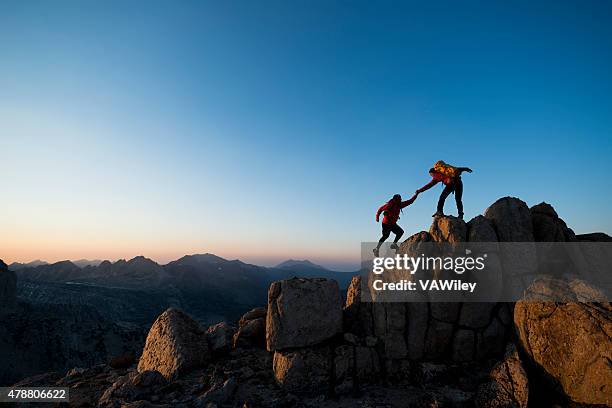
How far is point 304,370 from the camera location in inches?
576

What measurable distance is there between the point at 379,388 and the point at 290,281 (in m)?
6.70

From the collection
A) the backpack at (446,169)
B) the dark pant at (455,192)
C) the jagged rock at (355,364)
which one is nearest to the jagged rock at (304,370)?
the jagged rock at (355,364)

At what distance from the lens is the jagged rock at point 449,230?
16625 millimetres

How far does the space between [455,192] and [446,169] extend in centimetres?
153

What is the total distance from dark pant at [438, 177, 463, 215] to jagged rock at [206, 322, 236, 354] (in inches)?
609

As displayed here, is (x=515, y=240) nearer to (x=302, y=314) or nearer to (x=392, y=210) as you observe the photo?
(x=392, y=210)

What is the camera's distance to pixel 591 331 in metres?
11.2

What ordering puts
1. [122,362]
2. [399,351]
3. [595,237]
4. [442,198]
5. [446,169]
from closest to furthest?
[399,351]
[595,237]
[446,169]
[442,198]
[122,362]

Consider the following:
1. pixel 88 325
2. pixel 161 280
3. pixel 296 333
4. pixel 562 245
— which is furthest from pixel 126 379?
pixel 161 280

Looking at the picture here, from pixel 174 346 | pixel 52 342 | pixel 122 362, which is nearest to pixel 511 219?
pixel 174 346

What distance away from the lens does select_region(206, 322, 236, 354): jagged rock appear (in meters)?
17.9

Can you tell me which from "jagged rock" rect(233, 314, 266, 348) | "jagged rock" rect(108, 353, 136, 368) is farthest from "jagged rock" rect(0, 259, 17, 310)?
"jagged rock" rect(233, 314, 266, 348)

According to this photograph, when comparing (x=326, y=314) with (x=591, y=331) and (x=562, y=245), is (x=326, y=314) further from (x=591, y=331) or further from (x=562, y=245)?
Answer: (x=562, y=245)

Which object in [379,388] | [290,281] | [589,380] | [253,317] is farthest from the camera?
[253,317]
